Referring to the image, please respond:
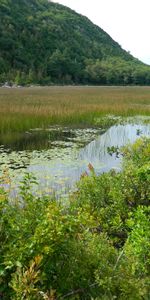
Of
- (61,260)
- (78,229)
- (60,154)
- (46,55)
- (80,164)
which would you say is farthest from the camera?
(46,55)

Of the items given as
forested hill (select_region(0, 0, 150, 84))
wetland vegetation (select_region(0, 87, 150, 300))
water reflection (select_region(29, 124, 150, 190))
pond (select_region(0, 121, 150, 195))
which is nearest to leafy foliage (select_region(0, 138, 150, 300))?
wetland vegetation (select_region(0, 87, 150, 300))

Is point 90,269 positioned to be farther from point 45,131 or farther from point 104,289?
point 45,131

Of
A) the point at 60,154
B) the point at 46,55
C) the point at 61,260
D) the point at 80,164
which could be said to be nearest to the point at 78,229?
the point at 61,260

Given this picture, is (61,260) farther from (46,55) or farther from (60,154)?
(46,55)

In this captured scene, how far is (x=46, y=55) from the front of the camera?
5408 inches

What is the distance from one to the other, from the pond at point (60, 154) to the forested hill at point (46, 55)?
248 feet

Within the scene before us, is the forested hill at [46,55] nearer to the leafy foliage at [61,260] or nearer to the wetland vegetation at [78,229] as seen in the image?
the wetland vegetation at [78,229]

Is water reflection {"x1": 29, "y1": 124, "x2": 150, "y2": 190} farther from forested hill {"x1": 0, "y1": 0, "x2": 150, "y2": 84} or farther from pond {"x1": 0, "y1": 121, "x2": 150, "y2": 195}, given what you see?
forested hill {"x1": 0, "y1": 0, "x2": 150, "y2": 84}

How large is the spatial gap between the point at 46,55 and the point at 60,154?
418 feet

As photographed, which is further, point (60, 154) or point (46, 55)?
point (46, 55)

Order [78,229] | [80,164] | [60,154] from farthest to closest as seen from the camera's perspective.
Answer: [60,154] → [80,164] → [78,229]

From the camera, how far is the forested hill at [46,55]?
115206mm

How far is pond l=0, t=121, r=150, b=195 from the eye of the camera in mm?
11109

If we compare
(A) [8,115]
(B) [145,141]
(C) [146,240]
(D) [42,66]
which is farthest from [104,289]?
(D) [42,66]
